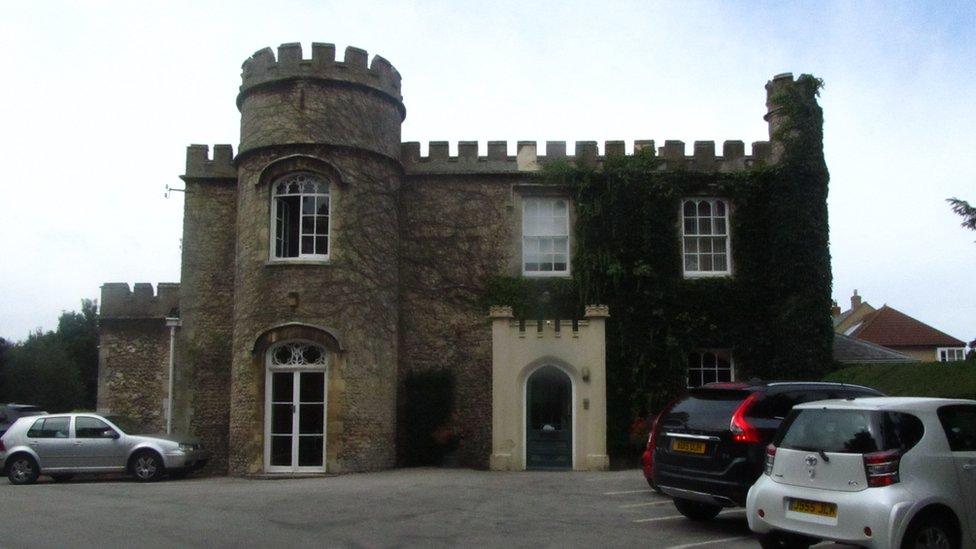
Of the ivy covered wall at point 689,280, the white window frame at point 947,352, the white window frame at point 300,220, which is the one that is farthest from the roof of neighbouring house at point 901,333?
the white window frame at point 300,220

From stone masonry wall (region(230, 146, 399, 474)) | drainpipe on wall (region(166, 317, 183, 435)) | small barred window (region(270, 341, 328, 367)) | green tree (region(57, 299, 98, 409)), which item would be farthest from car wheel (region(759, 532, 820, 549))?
green tree (region(57, 299, 98, 409))

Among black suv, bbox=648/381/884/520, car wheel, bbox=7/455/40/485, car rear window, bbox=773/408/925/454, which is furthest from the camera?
car wheel, bbox=7/455/40/485

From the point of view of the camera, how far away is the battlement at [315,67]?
760 inches

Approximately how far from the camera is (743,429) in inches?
399

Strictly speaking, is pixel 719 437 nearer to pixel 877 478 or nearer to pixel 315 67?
pixel 877 478

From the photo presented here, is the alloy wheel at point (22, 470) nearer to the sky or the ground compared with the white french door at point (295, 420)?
nearer to the ground

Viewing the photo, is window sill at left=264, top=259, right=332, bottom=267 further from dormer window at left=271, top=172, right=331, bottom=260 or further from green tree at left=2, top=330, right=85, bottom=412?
green tree at left=2, top=330, right=85, bottom=412

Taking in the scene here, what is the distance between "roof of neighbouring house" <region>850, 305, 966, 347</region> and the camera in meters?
46.4

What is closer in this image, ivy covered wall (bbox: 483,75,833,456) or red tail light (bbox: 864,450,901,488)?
red tail light (bbox: 864,450,901,488)

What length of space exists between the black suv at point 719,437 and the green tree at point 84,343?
4728 centimetres

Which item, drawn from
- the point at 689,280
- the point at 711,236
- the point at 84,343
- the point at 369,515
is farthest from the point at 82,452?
the point at 84,343

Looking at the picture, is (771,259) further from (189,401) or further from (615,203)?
(189,401)

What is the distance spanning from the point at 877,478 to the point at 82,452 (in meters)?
15.6

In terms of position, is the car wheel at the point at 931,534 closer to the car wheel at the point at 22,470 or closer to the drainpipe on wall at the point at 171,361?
the car wheel at the point at 22,470
